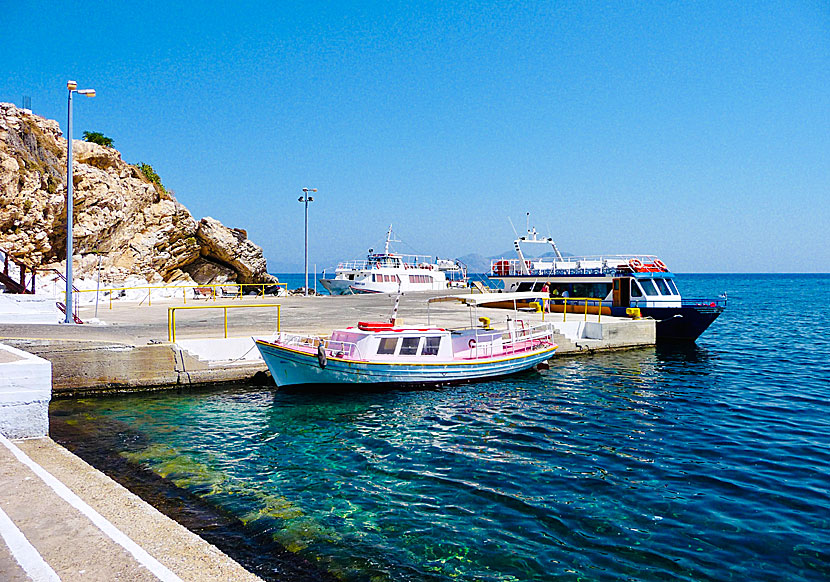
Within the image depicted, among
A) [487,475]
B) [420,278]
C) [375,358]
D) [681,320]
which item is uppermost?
[420,278]

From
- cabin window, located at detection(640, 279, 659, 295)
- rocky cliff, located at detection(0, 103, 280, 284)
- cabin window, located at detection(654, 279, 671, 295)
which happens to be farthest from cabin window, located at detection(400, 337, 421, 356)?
rocky cliff, located at detection(0, 103, 280, 284)

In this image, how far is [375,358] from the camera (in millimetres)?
17016

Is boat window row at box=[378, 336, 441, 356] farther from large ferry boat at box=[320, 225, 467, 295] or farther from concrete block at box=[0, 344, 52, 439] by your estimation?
large ferry boat at box=[320, 225, 467, 295]

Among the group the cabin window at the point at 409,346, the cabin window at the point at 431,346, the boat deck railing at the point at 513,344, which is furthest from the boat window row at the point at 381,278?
the cabin window at the point at 409,346

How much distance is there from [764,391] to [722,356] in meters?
8.80

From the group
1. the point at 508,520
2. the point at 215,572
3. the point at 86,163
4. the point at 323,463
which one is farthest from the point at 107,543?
the point at 86,163

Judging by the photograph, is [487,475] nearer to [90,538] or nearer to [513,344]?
[90,538]

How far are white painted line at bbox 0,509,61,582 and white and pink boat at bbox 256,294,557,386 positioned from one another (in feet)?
36.7

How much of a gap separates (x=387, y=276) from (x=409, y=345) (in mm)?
41930

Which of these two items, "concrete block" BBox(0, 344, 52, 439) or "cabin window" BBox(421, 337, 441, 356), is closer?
"concrete block" BBox(0, 344, 52, 439)

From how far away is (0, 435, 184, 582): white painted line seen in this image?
4646mm

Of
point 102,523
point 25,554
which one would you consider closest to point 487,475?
point 102,523

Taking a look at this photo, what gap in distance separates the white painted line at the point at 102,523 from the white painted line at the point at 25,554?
0.57m

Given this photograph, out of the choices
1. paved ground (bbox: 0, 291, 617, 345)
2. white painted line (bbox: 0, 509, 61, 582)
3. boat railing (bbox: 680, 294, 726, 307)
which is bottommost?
white painted line (bbox: 0, 509, 61, 582)
